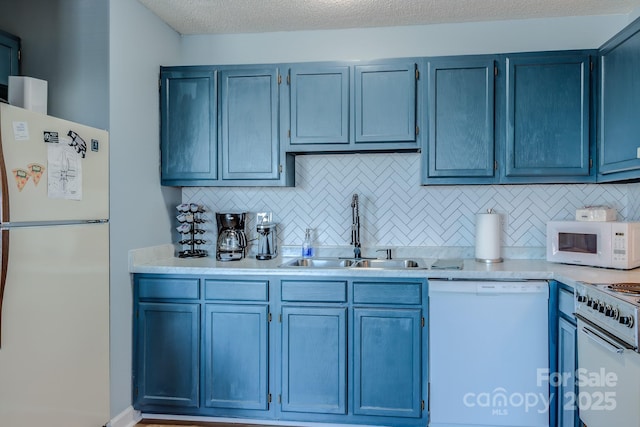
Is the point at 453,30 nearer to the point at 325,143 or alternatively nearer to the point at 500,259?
the point at 325,143

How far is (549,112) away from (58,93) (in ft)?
9.36

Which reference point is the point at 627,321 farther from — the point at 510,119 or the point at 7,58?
the point at 7,58

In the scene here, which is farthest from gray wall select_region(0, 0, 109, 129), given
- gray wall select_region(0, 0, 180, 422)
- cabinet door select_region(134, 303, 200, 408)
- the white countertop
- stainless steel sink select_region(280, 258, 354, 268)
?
stainless steel sink select_region(280, 258, 354, 268)

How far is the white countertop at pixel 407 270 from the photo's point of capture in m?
2.44

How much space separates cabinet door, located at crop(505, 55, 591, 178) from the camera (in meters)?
2.81

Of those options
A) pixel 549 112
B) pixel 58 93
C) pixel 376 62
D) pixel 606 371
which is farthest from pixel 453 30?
pixel 58 93

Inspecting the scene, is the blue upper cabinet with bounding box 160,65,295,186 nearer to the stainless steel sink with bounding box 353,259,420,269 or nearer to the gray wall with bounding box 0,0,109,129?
the gray wall with bounding box 0,0,109,129

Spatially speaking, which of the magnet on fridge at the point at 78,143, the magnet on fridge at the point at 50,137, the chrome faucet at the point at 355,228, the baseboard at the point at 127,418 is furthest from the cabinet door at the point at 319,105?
the baseboard at the point at 127,418

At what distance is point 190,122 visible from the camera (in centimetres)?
310

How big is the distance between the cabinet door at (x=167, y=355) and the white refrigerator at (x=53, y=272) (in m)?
0.29

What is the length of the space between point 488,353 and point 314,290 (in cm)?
101

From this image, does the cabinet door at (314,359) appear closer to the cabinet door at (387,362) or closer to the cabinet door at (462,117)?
the cabinet door at (387,362)

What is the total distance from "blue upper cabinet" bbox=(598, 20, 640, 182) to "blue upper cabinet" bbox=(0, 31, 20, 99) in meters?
3.32

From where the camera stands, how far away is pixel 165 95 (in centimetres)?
310
